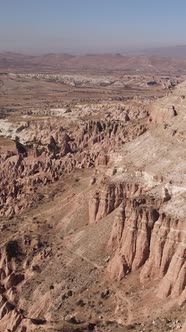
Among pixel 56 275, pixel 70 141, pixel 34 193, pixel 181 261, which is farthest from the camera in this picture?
pixel 70 141

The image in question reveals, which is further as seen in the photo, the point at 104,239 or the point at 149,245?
the point at 104,239

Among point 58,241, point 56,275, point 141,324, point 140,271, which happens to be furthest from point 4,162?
point 141,324

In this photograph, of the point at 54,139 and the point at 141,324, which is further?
the point at 54,139

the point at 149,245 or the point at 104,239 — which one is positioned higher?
the point at 149,245

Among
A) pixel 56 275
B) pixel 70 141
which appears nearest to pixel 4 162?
pixel 70 141

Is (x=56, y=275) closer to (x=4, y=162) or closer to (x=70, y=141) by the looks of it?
(x=4, y=162)

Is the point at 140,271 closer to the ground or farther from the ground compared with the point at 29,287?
farther from the ground

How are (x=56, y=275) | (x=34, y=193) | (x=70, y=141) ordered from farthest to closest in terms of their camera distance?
(x=70, y=141), (x=34, y=193), (x=56, y=275)

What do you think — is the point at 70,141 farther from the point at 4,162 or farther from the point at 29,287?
the point at 29,287

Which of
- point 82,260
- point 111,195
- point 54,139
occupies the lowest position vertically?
point 54,139
